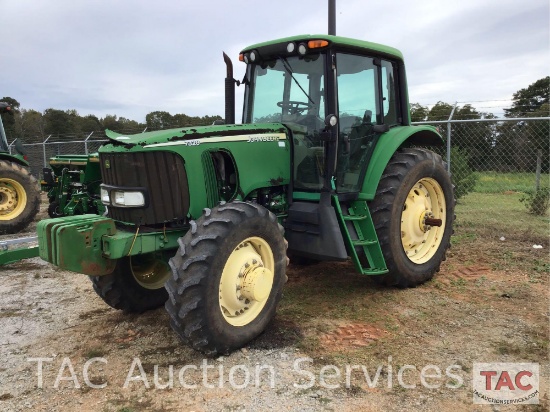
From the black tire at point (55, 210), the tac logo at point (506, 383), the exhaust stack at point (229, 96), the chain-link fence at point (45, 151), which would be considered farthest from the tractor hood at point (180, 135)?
the chain-link fence at point (45, 151)

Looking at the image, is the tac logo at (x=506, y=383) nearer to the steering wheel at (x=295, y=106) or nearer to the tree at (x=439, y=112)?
the steering wheel at (x=295, y=106)

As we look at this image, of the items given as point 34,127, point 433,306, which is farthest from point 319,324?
point 34,127

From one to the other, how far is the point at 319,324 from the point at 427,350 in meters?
0.91

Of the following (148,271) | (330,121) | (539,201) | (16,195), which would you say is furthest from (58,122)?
(330,121)

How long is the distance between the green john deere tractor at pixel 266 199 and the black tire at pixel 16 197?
5.40 meters

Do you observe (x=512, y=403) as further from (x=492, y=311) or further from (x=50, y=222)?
(x=50, y=222)

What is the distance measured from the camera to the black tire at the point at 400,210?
4438mm

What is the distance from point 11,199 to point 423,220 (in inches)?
295

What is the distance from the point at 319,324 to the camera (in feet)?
12.9

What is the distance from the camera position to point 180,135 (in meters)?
3.64

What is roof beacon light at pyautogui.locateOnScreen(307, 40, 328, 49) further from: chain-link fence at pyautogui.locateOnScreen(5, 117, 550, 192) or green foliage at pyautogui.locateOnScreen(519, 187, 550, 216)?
green foliage at pyautogui.locateOnScreen(519, 187, 550, 216)

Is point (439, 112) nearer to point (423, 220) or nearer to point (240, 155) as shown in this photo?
point (423, 220)

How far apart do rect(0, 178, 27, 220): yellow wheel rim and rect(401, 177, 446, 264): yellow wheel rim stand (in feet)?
23.5

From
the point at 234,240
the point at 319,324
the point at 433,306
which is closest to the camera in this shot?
the point at 234,240
